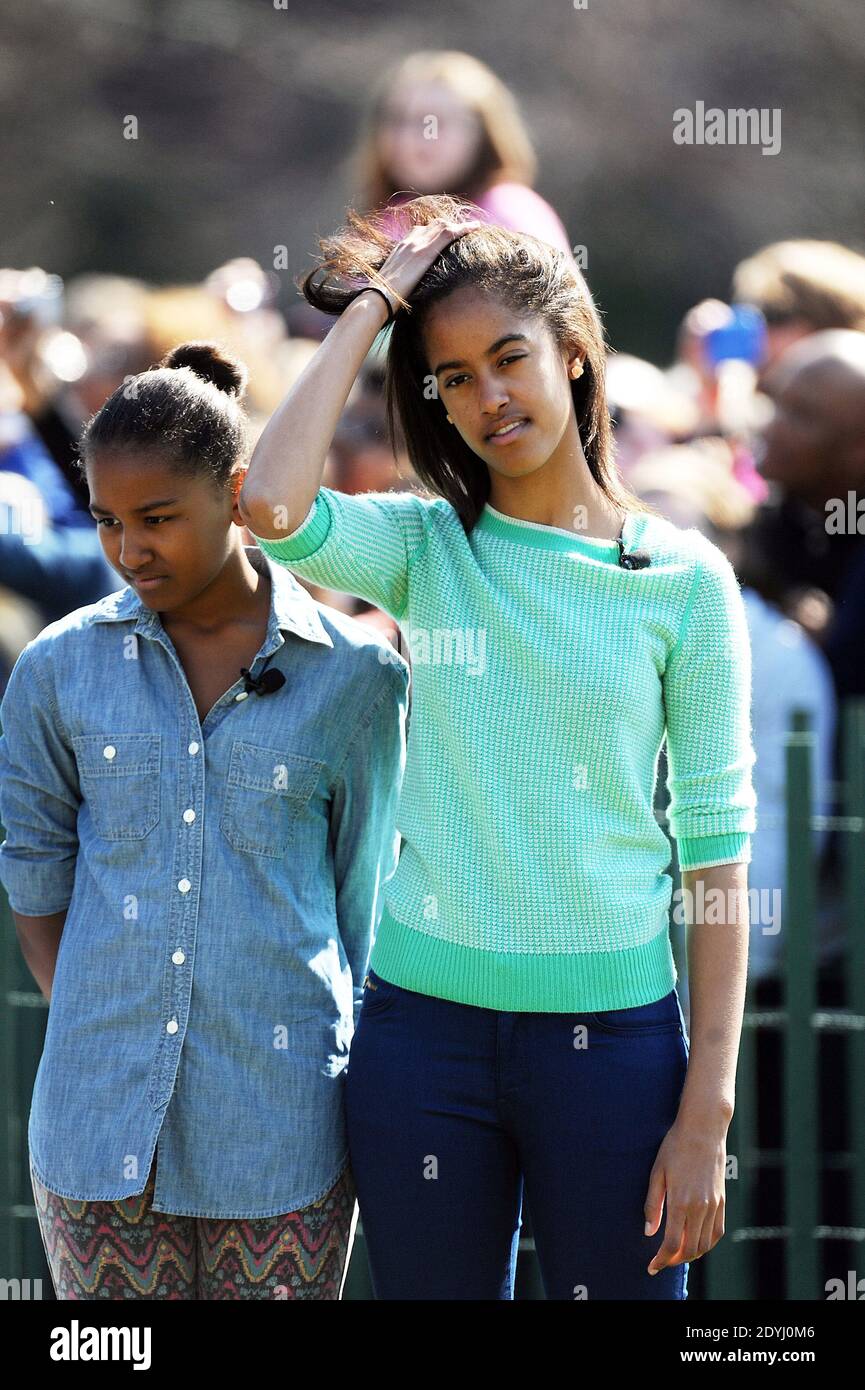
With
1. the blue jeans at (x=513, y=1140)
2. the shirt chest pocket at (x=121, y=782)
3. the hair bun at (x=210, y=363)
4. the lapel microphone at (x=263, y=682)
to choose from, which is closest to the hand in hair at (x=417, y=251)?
the hair bun at (x=210, y=363)

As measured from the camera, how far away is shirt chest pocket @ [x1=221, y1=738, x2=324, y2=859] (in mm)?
1845

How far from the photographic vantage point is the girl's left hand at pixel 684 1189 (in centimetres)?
172

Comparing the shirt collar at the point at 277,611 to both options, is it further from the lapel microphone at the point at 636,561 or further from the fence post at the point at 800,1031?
the fence post at the point at 800,1031

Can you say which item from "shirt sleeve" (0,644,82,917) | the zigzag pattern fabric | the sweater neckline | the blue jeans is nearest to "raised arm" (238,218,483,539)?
the sweater neckline

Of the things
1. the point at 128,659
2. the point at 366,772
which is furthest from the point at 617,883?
the point at 128,659

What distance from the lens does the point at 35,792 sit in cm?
190

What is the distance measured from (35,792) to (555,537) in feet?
2.24

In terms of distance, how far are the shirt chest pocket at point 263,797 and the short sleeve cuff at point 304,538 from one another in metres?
0.23

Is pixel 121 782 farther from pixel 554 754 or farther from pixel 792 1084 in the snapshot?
pixel 792 1084

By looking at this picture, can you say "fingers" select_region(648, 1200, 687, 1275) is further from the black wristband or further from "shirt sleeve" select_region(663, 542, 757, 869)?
the black wristband

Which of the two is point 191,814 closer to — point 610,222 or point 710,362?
point 710,362

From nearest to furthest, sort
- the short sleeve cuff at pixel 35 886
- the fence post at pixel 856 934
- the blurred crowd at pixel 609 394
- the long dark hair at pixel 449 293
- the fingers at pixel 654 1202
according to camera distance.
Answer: the fingers at pixel 654 1202
the long dark hair at pixel 449 293
the short sleeve cuff at pixel 35 886
the fence post at pixel 856 934
the blurred crowd at pixel 609 394

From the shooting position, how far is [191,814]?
1.83 metres

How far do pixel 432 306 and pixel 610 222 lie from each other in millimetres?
2159
